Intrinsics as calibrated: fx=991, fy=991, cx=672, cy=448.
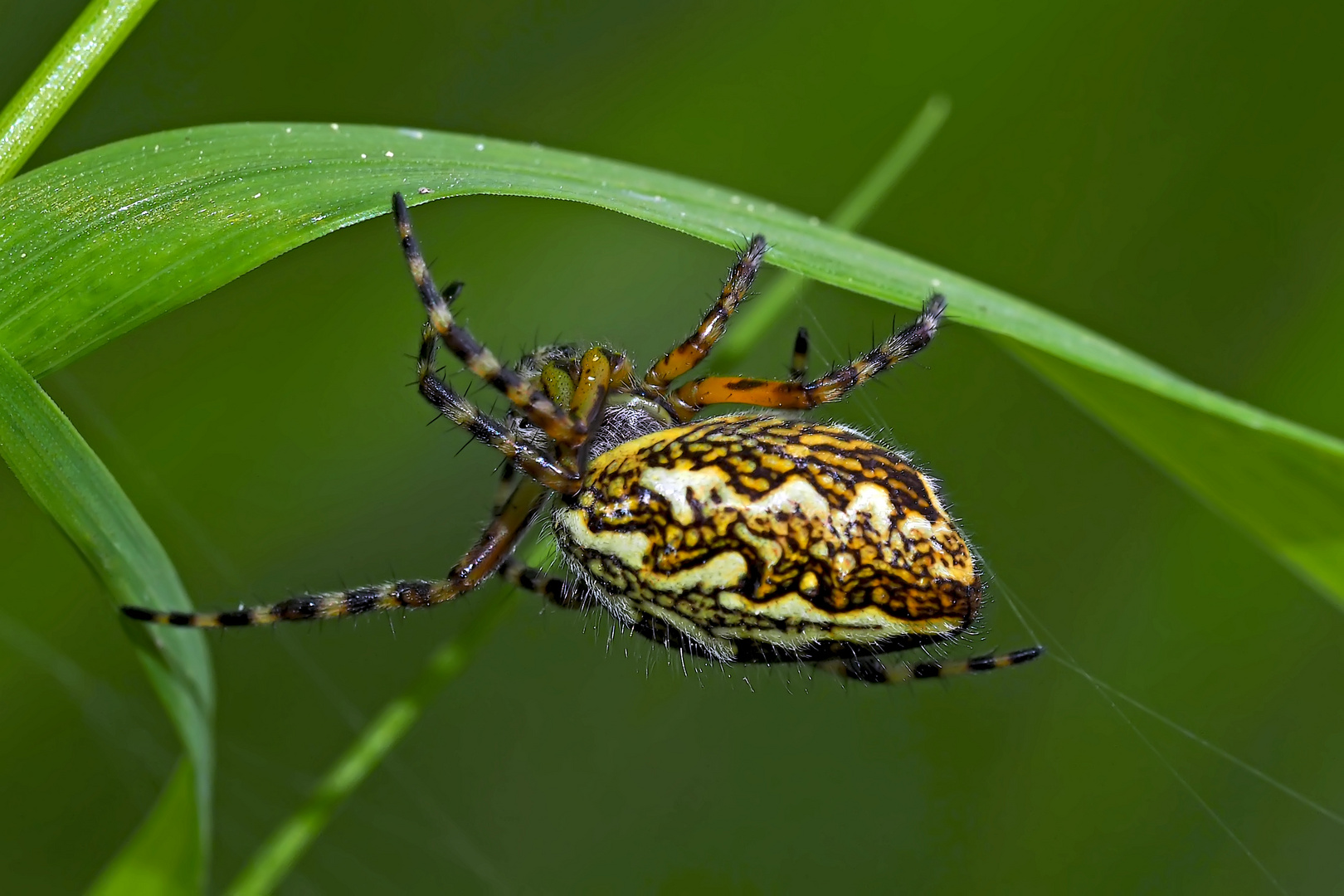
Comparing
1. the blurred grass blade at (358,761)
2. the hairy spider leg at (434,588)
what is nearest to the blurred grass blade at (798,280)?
the hairy spider leg at (434,588)

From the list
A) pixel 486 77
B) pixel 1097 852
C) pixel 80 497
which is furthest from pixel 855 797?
pixel 80 497

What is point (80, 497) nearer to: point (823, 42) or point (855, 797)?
point (823, 42)

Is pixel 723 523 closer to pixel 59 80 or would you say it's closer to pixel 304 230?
pixel 304 230

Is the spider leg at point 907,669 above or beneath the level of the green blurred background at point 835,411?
beneath

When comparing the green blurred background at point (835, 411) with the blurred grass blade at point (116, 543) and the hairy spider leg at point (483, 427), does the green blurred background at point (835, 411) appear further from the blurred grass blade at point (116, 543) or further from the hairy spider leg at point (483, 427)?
the blurred grass blade at point (116, 543)

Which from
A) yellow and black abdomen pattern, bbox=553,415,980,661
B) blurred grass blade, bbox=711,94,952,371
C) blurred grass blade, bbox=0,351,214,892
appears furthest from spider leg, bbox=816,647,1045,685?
blurred grass blade, bbox=0,351,214,892

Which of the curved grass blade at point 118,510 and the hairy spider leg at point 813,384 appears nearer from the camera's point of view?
the curved grass blade at point 118,510

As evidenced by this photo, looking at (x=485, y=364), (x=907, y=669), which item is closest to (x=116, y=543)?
(x=485, y=364)
